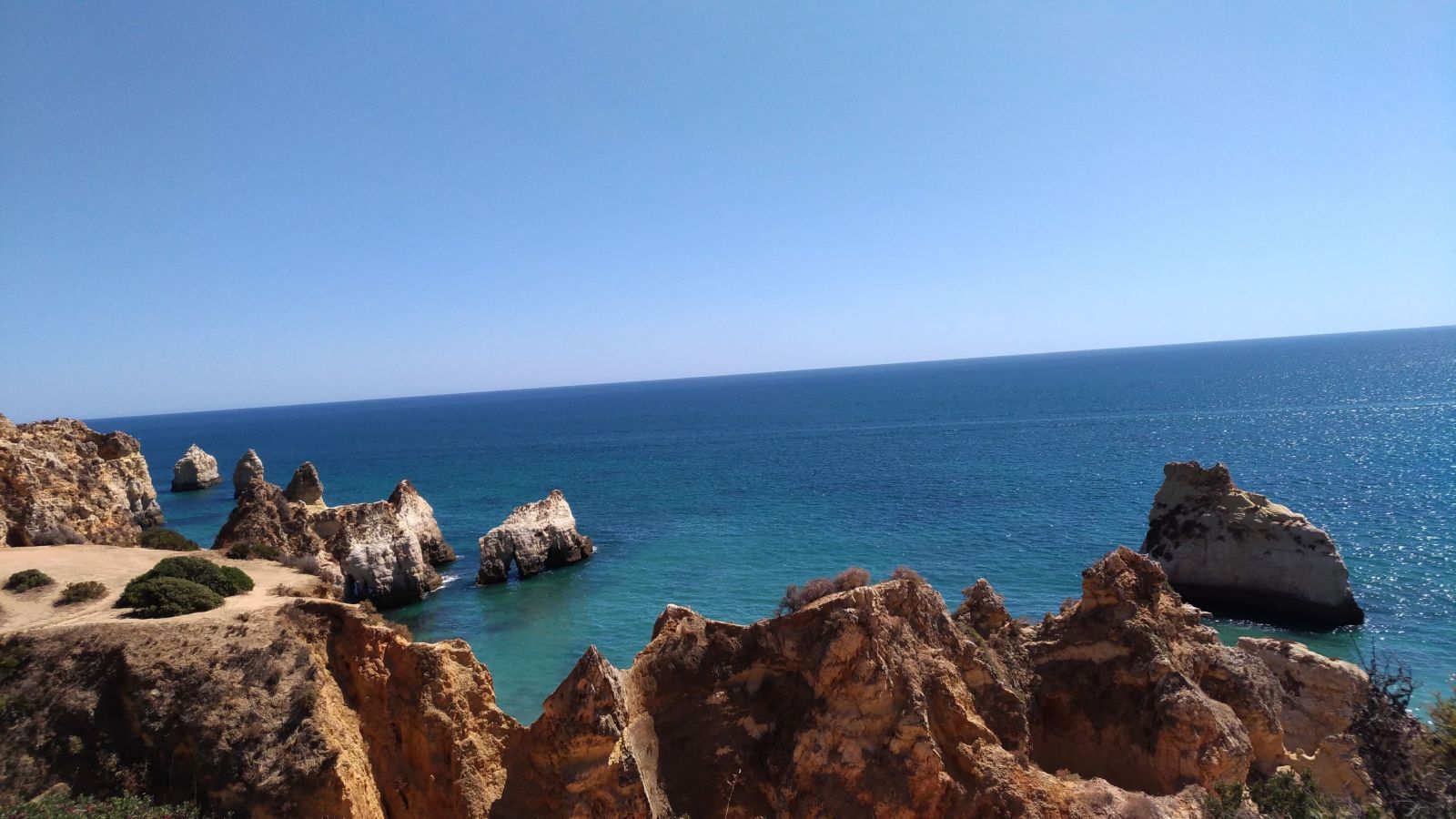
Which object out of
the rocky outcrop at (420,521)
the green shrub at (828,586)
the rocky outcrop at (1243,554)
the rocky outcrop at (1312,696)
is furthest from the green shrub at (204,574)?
the rocky outcrop at (1243,554)

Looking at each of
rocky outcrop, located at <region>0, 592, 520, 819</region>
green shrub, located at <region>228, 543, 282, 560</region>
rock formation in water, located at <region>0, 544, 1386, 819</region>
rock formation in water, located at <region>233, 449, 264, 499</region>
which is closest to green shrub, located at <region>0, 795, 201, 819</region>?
rocky outcrop, located at <region>0, 592, 520, 819</region>

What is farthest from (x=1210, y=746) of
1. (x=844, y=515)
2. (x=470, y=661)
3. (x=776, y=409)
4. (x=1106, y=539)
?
(x=776, y=409)

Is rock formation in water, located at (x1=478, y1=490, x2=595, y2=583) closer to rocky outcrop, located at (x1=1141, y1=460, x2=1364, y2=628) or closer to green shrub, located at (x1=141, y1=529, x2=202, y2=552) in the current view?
green shrub, located at (x1=141, y1=529, x2=202, y2=552)

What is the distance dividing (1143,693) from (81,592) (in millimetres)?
26860

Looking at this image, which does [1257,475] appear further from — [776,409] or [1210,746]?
[776,409]

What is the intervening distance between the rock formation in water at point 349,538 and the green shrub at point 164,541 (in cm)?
926

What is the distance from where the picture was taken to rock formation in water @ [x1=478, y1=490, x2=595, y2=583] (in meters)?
49.6

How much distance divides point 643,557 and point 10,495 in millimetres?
33964

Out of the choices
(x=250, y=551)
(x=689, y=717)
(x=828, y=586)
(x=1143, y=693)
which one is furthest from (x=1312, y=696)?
(x=250, y=551)

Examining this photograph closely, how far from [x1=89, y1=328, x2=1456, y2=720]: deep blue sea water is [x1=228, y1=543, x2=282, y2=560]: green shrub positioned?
445 inches

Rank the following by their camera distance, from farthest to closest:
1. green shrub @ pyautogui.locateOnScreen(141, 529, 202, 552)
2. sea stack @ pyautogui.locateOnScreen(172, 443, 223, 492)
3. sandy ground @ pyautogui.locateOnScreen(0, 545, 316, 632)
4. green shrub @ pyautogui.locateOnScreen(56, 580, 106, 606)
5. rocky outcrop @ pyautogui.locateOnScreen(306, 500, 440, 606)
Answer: sea stack @ pyautogui.locateOnScreen(172, 443, 223, 492) < rocky outcrop @ pyautogui.locateOnScreen(306, 500, 440, 606) < green shrub @ pyautogui.locateOnScreen(141, 529, 202, 552) < green shrub @ pyautogui.locateOnScreen(56, 580, 106, 606) < sandy ground @ pyautogui.locateOnScreen(0, 545, 316, 632)

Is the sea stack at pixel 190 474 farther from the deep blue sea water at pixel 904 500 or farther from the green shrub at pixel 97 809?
the green shrub at pixel 97 809

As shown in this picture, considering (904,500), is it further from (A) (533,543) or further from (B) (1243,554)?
(A) (533,543)

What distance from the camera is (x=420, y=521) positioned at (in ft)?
172
